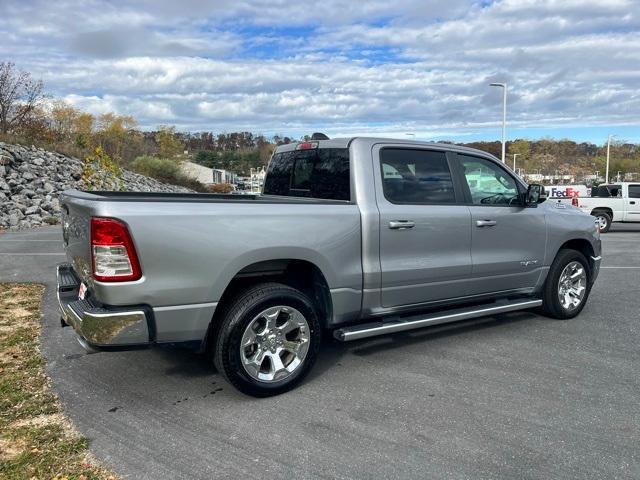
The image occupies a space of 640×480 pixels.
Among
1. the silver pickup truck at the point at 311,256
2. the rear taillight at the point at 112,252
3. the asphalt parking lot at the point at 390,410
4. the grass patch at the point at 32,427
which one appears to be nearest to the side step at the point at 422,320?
the silver pickup truck at the point at 311,256

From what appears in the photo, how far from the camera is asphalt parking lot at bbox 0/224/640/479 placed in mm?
3178

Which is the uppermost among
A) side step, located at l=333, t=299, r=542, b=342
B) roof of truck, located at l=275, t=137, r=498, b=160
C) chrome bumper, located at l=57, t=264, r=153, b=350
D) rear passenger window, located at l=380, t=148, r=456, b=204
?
roof of truck, located at l=275, t=137, r=498, b=160

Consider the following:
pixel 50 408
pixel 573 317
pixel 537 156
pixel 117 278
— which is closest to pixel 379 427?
pixel 117 278

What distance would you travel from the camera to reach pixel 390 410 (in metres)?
Answer: 3.88

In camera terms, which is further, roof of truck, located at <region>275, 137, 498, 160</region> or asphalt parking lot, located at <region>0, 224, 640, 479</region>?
roof of truck, located at <region>275, 137, 498, 160</region>

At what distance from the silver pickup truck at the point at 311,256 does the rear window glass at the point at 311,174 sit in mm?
17

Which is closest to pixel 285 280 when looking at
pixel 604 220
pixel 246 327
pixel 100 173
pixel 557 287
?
pixel 246 327

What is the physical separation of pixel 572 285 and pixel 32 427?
566 cm

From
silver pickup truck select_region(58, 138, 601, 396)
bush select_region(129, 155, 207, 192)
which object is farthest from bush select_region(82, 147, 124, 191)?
bush select_region(129, 155, 207, 192)

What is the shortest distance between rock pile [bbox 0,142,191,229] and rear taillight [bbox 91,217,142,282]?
1340 centimetres

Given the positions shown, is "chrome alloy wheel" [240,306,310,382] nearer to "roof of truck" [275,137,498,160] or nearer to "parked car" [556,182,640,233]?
"roof of truck" [275,137,498,160]

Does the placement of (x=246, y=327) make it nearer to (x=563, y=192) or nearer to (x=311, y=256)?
(x=311, y=256)

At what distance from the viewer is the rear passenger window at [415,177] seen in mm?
4715

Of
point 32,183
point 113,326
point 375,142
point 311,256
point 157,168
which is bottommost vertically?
point 113,326
